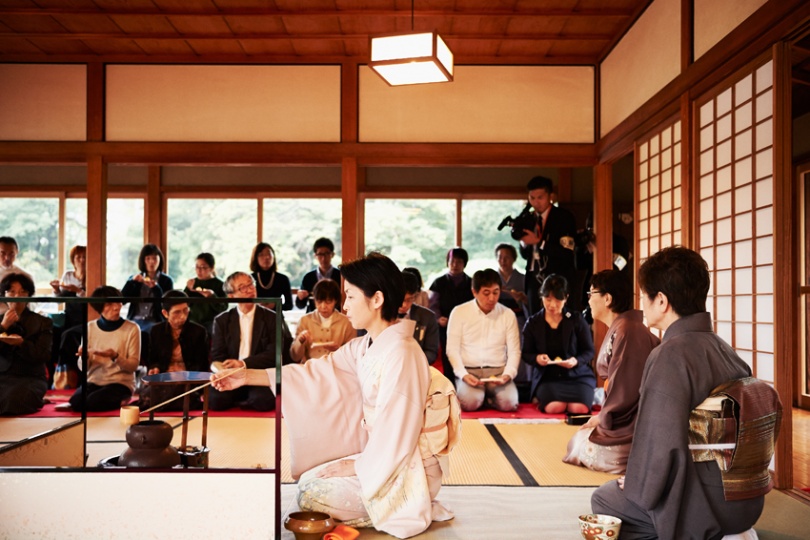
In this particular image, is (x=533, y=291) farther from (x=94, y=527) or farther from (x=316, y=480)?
(x=94, y=527)

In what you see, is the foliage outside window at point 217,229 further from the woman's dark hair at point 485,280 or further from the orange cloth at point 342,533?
the orange cloth at point 342,533

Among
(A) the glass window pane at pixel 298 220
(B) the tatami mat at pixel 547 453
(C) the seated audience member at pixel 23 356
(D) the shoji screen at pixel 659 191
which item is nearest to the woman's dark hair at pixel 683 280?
(B) the tatami mat at pixel 547 453

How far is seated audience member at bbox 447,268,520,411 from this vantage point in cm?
557

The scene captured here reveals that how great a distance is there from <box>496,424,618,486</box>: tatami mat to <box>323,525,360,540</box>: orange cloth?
1.10 meters

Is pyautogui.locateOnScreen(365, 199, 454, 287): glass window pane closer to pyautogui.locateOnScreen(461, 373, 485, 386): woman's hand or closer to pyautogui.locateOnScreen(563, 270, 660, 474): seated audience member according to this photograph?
pyautogui.locateOnScreen(461, 373, 485, 386): woman's hand

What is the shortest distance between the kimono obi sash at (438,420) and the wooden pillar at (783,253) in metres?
1.50

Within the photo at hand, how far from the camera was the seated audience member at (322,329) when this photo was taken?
5.61 meters

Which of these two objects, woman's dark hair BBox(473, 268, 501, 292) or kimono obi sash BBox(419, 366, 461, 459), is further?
woman's dark hair BBox(473, 268, 501, 292)

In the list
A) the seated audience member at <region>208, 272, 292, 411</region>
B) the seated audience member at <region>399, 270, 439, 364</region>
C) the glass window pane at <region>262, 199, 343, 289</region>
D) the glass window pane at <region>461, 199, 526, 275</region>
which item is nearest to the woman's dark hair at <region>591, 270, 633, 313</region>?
the seated audience member at <region>399, 270, 439, 364</region>

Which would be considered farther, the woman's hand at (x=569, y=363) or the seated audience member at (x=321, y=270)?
the seated audience member at (x=321, y=270)

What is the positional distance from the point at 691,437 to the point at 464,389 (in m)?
3.21

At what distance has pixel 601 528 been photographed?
2414 millimetres

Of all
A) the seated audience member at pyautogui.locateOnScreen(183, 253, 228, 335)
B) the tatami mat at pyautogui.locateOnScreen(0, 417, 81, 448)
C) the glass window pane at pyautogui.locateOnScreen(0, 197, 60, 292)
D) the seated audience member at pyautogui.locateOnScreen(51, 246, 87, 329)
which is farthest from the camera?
the glass window pane at pyautogui.locateOnScreen(0, 197, 60, 292)

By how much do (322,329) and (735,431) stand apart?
382cm
